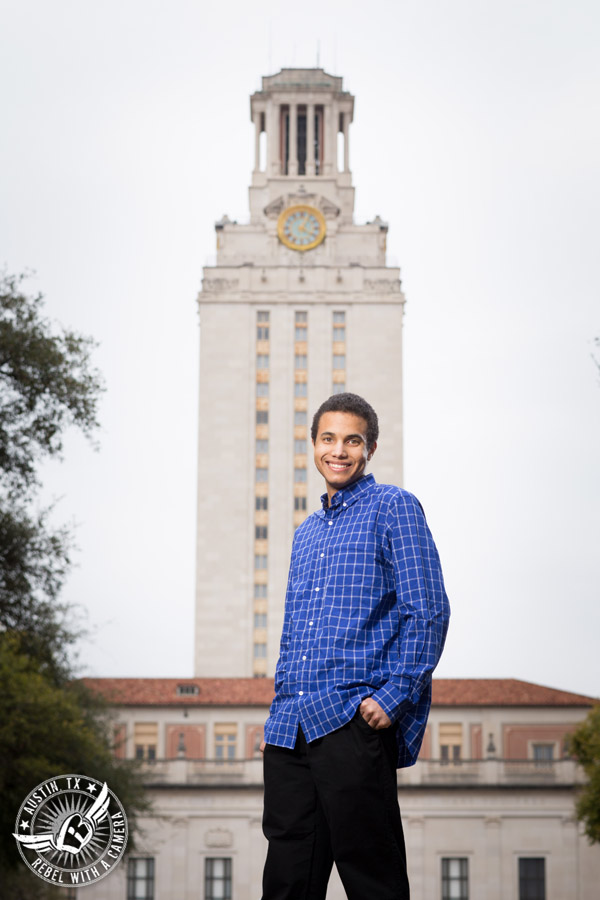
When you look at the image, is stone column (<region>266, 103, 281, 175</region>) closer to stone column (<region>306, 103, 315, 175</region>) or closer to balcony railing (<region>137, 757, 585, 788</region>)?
stone column (<region>306, 103, 315, 175</region>)

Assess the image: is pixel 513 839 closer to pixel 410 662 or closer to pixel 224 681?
pixel 224 681

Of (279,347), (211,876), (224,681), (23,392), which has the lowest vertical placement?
(211,876)

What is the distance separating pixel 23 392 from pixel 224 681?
51.2 meters

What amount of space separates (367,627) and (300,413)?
84.5 meters

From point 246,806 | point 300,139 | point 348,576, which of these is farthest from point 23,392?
point 300,139

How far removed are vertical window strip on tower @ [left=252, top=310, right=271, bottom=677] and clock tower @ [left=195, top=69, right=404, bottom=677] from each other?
0.07m

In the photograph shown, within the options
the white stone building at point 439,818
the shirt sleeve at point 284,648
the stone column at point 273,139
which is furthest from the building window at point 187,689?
the shirt sleeve at point 284,648

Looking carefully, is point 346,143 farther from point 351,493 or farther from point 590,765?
point 351,493

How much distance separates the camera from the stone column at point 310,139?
3922 inches

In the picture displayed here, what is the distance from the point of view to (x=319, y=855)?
17.0 ft

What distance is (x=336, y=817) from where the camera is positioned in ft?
16.4

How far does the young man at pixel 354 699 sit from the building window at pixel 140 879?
196 ft

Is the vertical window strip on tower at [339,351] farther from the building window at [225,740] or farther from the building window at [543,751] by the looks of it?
the building window at [543,751]

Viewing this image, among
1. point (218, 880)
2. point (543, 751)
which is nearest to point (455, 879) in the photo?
point (543, 751)
